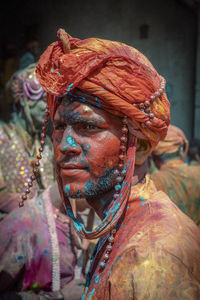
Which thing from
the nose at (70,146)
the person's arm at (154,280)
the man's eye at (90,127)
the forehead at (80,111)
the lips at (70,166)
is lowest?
the person's arm at (154,280)

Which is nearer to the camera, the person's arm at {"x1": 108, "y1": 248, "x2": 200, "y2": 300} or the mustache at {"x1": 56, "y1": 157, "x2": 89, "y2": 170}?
the person's arm at {"x1": 108, "y1": 248, "x2": 200, "y2": 300}

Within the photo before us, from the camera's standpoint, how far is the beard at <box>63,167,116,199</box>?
1350 millimetres

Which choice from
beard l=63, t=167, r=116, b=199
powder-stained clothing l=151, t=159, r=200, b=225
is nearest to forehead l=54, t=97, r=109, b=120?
beard l=63, t=167, r=116, b=199

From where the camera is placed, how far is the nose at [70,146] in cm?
132

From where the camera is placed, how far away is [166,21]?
21.0ft

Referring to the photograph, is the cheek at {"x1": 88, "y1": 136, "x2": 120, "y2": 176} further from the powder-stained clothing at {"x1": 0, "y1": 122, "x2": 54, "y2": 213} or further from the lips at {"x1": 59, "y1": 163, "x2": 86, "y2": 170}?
the powder-stained clothing at {"x1": 0, "y1": 122, "x2": 54, "y2": 213}

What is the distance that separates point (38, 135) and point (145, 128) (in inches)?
107

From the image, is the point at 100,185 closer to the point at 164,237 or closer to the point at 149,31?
the point at 164,237

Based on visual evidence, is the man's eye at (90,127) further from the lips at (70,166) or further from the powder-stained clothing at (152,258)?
the powder-stained clothing at (152,258)

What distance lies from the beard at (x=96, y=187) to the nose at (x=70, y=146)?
0.46 feet

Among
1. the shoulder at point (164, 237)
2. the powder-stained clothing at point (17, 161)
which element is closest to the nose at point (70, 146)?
the shoulder at point (164, 237)

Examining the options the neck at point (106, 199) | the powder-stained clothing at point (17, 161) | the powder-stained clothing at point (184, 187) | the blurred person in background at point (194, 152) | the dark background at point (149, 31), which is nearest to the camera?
the neck at point (106, 199)

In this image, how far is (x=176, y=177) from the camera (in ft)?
9.07

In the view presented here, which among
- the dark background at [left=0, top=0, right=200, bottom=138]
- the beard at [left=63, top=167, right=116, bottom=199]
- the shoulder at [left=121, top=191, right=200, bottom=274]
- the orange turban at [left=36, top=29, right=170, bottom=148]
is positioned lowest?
the shoulder at [left=121, top=191, right=200, bottom=274]
